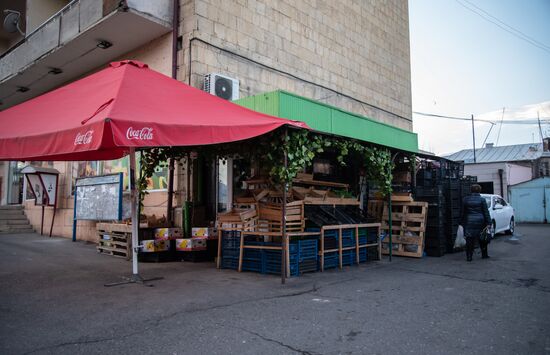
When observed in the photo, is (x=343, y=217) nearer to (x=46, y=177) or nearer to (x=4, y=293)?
(x=4, y=293)

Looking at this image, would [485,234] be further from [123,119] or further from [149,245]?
[123,119]

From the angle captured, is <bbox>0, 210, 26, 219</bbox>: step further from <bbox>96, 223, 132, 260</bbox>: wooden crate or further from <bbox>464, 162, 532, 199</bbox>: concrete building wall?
<bbox>464, 162, 532, 199</bbox>: concrete building wall

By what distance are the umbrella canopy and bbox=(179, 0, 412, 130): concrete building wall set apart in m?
3.83

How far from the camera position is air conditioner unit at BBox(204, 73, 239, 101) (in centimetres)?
998

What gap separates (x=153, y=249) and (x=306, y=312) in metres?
4.84

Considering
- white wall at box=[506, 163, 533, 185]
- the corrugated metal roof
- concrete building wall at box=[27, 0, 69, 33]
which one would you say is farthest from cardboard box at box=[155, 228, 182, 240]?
the corrugated metal roof

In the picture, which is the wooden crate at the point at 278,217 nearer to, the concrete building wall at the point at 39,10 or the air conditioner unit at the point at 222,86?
the air conditioner unit at the point at 222,86

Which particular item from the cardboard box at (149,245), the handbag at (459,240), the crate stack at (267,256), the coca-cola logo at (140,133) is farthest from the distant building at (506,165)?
the coca-cola logo at (140,133)

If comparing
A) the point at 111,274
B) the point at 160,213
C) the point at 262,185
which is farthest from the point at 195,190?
the point at 111,274

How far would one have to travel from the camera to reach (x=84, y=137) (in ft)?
16.7

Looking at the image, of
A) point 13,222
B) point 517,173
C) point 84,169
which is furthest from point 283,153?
point 517,173

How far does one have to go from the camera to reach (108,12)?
9961 mm

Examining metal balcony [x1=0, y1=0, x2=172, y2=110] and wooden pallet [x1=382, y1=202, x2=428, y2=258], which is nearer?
wooden pallet [x1=382, y1=202, x2=428, y2=258]

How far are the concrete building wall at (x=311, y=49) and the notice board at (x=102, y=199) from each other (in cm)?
339
